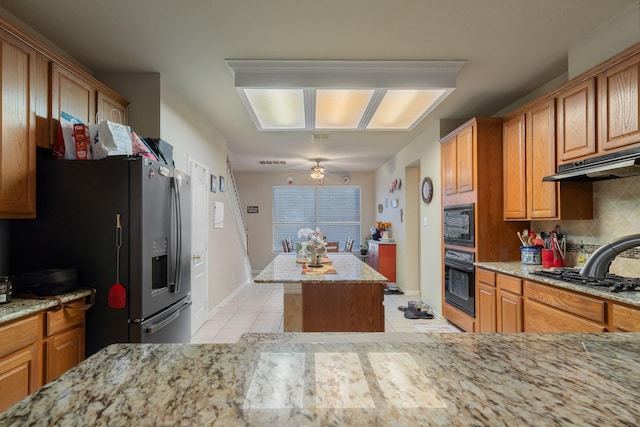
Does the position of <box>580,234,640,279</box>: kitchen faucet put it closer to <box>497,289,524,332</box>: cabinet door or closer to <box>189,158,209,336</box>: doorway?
<box>497,289,524,332</box>: cabinet door

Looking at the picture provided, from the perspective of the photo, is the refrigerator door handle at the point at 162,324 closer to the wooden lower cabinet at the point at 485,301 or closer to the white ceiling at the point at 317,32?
the white ceiling at the point at 317,32

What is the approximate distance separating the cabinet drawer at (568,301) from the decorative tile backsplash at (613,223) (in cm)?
61

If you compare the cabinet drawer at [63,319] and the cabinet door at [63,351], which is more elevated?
the cabinet drawer at [63,319]

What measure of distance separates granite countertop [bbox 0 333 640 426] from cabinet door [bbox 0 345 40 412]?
1.19 m

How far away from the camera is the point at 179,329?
2451 millimetres

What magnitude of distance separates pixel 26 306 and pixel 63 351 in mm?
379

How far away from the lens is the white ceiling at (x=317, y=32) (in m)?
1.96

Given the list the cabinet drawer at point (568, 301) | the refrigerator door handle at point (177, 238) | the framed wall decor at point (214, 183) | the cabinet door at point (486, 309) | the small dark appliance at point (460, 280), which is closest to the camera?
the cabinet drawer at point (568, 301)

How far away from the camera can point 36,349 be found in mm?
1608

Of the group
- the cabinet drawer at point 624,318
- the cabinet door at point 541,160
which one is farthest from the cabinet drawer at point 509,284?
the cabinet drawer at point 624,318

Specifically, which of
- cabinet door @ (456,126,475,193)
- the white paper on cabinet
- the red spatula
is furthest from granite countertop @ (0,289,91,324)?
cabinet door @ (456,126,475,193)

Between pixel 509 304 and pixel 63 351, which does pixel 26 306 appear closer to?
pixel 63 351

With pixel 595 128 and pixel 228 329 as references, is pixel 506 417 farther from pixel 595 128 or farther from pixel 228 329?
pixel 228 329

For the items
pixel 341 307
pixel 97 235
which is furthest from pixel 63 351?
pixel 341 307
